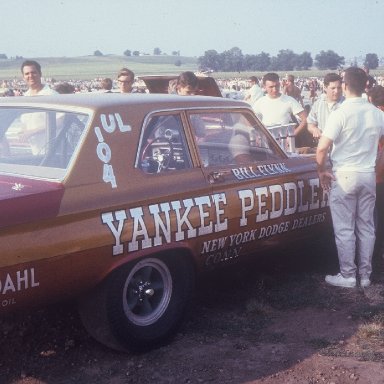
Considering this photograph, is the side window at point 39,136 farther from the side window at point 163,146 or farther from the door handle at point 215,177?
the door handle at point 215,177

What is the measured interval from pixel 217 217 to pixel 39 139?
129cm

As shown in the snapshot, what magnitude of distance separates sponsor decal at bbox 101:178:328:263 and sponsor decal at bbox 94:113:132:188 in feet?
0.72

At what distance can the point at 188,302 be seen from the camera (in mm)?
4289

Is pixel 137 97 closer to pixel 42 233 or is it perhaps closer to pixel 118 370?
pixel 42 233

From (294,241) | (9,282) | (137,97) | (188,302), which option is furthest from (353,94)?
(9,282)

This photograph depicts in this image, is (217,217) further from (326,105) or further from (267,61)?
(267,61)

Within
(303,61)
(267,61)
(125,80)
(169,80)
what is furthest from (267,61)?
(125,80)

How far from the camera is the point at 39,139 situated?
418 cm

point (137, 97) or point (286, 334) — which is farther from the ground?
point (137, 97)

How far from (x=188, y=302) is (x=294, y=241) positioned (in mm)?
1327

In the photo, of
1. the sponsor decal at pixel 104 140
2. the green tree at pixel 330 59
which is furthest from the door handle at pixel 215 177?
the green tree at pixel 330 59

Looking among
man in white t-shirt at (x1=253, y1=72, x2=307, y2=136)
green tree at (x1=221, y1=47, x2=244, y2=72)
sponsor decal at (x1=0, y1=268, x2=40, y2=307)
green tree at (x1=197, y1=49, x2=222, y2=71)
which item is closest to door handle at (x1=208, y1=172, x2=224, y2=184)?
sponsor decal at (x1=0, y1=268, x2=40, y2=307)

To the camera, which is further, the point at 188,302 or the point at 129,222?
the point at 188,302

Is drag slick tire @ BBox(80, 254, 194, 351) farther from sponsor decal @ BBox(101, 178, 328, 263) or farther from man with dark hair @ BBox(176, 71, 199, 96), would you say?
man with dark hair @ BBox(176, 71, 199, 96)
